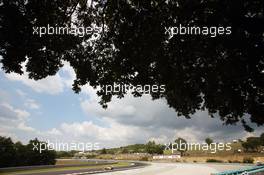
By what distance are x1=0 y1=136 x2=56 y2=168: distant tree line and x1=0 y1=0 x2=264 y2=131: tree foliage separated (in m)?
64.5

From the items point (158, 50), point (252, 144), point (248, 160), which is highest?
point (158, 50)

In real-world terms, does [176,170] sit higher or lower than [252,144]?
lower

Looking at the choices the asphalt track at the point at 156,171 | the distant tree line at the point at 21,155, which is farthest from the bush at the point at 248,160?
the distant tree line at the point at 21,155

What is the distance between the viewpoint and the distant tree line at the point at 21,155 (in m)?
72.2

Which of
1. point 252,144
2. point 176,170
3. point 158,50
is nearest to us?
point 158,50

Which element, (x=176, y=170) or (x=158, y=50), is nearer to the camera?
(x=158, y=50)

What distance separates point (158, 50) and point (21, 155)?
70.8m

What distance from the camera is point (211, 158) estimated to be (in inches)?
4700

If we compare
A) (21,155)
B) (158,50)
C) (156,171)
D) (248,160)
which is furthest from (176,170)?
(158,50)

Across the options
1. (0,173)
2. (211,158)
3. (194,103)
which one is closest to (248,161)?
(211,158)

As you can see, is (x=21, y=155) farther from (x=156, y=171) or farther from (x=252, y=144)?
(x=252, y=144)

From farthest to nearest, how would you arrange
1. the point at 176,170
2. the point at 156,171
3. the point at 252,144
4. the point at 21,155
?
the point at 252,144, the point at 21,155, the point at 176,170, the point at 156,171

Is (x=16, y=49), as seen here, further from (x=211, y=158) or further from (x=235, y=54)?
(x=211, y=158)

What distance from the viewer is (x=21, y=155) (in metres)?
75.0
